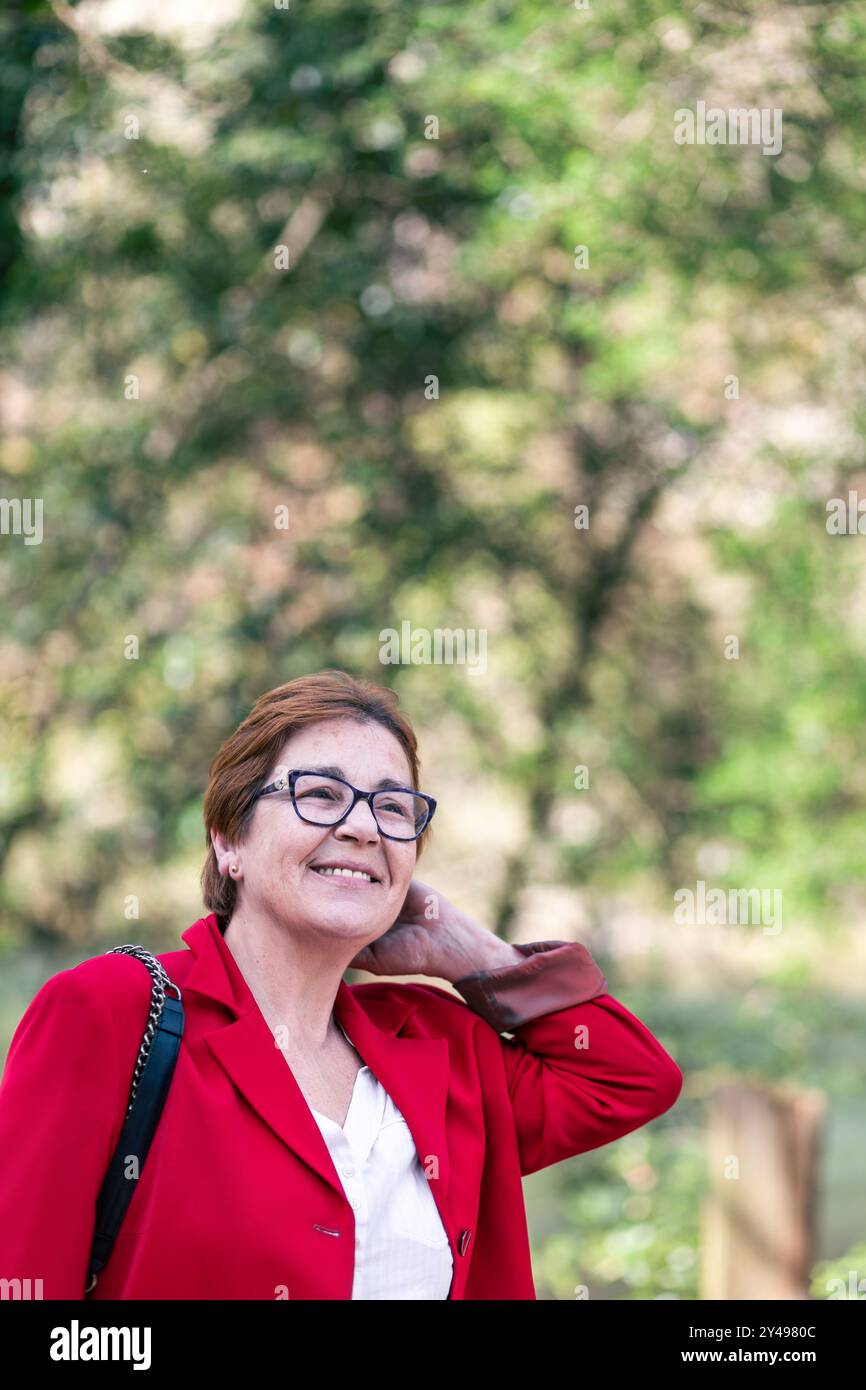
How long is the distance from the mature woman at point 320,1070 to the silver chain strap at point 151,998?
0.05 feet

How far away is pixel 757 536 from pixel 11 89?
436 centimetres

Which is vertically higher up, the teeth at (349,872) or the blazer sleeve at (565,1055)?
the teeth at (349,872)

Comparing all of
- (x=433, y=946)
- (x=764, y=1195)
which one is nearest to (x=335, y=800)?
(x=433, y=946)

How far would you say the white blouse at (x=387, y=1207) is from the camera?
1924 millimetres

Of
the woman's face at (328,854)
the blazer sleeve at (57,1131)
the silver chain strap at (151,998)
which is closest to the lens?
the blazer sleeve at (57,1131)

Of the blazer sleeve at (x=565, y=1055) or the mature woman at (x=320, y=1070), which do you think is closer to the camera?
the mature woman at (x=320, y=1070)

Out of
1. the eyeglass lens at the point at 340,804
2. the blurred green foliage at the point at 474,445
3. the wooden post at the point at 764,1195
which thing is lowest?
the wooden post at the point at 764,1195

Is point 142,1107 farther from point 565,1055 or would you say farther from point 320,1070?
point 565,1055

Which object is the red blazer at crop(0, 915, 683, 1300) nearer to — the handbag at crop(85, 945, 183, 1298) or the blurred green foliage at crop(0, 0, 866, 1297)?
the handbag at crop(85, 945, 183, 1298)

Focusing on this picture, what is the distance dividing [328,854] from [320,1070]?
0.98ft

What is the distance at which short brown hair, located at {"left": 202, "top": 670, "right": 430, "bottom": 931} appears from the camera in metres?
2.12

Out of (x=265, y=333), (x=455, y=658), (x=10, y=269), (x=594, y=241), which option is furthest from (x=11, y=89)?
(x=455, y=658)

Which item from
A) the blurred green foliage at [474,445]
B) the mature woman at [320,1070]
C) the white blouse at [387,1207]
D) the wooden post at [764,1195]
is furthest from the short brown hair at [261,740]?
the blurred green foliage at [474,445]

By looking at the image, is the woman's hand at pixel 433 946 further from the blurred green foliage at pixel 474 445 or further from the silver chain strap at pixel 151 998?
the blurred green foliage at pixel 474 445
